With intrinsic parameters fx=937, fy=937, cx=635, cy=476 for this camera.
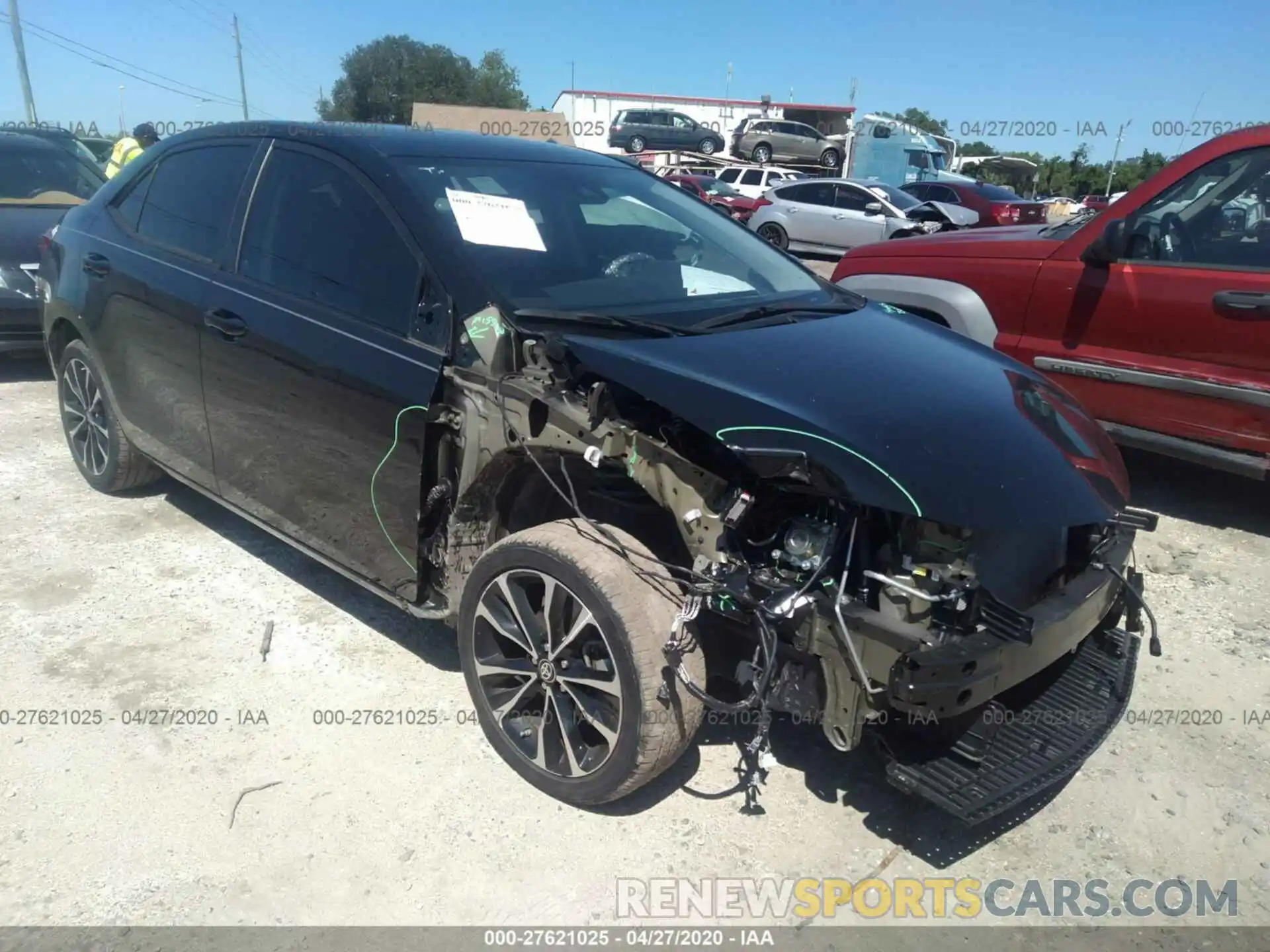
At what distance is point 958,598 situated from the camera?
7.24 ft

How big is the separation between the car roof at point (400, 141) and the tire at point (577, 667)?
147 cm

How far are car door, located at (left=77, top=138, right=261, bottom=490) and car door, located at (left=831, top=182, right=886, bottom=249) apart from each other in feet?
43.2

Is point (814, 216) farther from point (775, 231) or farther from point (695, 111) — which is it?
point (695, 111)

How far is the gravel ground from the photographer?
7.97 feet

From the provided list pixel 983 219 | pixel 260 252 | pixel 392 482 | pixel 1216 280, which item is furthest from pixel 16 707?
pixel 983 219

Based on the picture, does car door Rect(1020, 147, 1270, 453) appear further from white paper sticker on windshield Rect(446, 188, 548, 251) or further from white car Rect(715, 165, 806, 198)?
white car Rect(715, 165, 806, 198)

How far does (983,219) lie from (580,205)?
16421mm

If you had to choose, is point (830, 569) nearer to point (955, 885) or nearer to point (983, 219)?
point (955, 885)

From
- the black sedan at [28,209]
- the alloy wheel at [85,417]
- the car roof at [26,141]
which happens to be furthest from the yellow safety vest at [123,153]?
the alloy wheel at [85,417]

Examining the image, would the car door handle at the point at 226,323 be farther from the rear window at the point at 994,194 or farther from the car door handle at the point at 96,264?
the rear window at the point at 994,194

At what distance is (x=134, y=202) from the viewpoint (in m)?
4.25

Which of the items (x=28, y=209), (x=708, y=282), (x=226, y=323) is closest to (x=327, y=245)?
(x=226, y=323)

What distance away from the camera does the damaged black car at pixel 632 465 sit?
2.29m

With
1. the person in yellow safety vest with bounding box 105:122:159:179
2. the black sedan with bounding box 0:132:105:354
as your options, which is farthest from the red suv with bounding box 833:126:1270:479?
the person in yellow safety vest with bounding box 105:122:159:179
